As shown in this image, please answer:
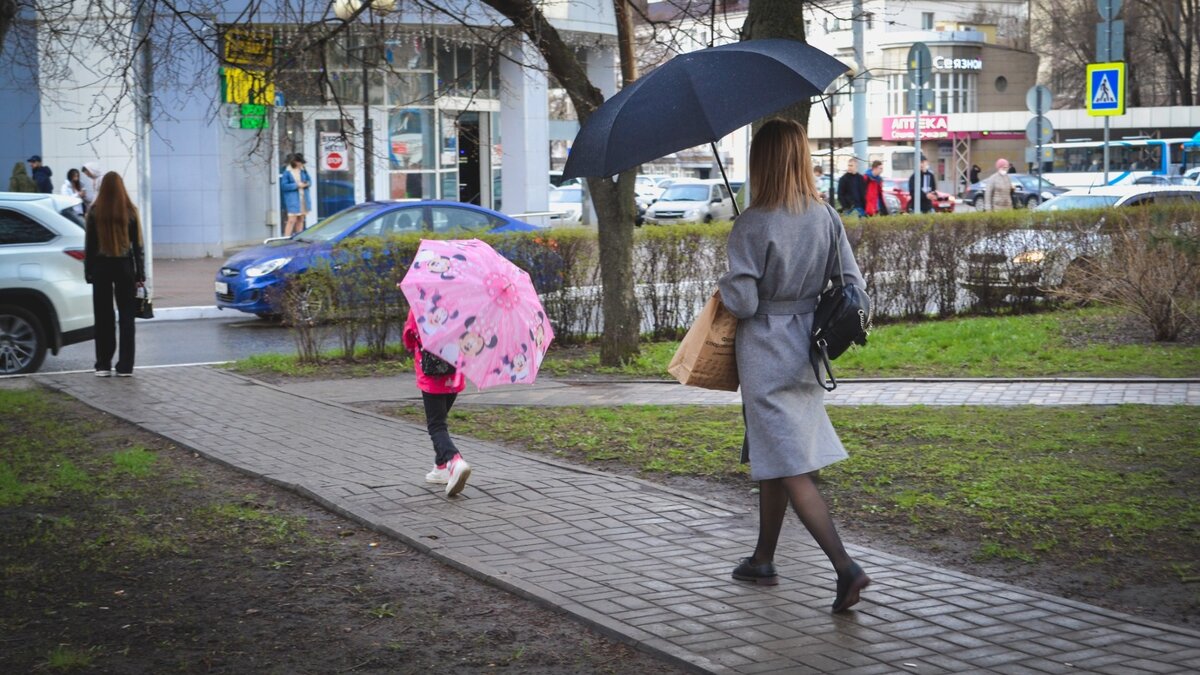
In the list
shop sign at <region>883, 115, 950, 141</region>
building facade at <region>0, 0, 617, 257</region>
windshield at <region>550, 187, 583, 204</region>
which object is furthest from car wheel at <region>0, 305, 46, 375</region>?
shop sign at <region>883, 115, 950, 141</region>

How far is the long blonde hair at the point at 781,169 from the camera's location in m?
5.01

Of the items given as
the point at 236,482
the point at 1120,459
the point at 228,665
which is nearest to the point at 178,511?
the point at 236,482

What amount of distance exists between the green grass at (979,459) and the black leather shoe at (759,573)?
1075mm

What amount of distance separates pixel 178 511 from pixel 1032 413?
18.6 feet

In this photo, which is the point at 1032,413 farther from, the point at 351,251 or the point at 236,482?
the point at 351,251

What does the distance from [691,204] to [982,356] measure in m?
28.3

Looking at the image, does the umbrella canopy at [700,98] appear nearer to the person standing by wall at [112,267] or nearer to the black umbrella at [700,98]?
the black umbrella at [700,98]

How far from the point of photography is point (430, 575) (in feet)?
18.9

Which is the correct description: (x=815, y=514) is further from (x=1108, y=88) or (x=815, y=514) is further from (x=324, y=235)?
(x=1108, y=88)

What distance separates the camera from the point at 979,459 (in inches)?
299

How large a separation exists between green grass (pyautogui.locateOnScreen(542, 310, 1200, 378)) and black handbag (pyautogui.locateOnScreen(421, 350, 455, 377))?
16.6 ft

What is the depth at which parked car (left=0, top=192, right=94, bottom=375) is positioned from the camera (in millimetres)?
12531

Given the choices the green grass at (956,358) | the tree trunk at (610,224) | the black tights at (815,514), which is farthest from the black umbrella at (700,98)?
Answer: the green grass at (956,358)

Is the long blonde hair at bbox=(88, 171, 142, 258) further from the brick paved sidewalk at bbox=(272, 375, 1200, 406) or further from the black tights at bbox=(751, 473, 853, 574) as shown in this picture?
the black tights at bbox=(751, 473, 853, 574)
